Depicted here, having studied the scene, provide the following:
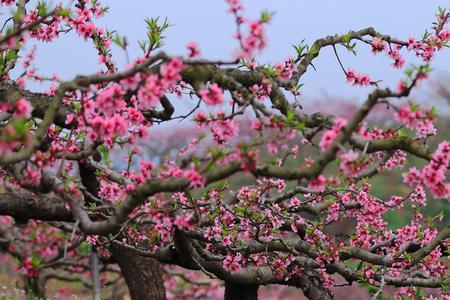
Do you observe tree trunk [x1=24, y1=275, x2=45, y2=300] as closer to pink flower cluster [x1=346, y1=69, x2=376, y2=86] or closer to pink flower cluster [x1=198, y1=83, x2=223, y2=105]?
pink flower cluster [x1=346, y1=69, x2=376, y2=86]

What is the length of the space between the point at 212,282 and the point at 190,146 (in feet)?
40.3

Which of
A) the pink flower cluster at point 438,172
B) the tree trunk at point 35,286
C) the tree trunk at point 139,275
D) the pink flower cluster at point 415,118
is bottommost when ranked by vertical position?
the pink flower cluster at point 438,172

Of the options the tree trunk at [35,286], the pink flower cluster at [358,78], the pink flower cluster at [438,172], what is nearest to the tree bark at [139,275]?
the pink flower cluster at [358,78]

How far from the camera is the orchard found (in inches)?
201

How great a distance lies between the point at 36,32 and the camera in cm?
888

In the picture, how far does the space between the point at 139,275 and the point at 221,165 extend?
19.3ft

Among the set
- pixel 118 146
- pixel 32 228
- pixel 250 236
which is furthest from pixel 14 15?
pixel 32 228

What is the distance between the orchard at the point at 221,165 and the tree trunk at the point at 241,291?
0.02 m

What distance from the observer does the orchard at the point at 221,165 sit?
511 cm

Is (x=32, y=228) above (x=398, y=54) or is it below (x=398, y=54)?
above

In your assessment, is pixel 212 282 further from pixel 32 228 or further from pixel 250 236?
pixel 250 236

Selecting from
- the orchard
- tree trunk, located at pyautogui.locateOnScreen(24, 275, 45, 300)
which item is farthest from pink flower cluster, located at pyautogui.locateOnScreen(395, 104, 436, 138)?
tree trunk, located at pyautogui.locateOnScreen(24, 275, 45, 300)

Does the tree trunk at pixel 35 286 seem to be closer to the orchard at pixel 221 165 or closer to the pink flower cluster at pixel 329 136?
the orchard at pixel 221 165

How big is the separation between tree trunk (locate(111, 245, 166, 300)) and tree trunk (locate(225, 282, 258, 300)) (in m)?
1.23
